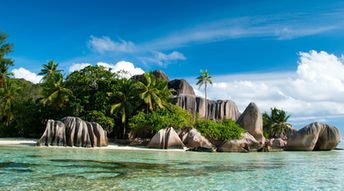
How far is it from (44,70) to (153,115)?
1983 cm

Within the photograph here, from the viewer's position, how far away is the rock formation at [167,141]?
30.7 m

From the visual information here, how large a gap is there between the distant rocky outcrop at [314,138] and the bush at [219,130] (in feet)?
17.2

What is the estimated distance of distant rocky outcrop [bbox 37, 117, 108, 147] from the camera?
29.3 m

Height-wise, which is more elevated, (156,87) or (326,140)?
(156,87)

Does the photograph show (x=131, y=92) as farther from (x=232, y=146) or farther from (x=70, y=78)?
(x=232, y=146)

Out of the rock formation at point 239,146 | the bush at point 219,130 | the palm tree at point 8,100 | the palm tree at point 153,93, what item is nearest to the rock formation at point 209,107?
the palm tree at point 153,93

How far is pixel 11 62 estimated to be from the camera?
44250mm

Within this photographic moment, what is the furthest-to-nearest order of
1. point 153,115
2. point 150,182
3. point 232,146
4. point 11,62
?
point 11,62 < point 153,115 < point 232,146 < point 150,182

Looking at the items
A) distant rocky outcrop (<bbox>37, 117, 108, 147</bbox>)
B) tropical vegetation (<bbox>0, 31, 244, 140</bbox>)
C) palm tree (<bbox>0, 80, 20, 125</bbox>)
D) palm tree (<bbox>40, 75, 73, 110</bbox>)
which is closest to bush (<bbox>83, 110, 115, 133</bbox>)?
tropical vegetation (<bbox>0, 31, 244, 140</bbox>)

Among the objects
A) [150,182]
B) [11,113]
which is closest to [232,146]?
[150,182]

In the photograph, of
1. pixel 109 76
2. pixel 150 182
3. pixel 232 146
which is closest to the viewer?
pixel 150 182

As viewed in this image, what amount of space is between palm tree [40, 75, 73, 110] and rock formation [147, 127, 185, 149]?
11.7 meters

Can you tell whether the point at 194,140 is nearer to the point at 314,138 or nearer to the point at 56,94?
the point at 314,138

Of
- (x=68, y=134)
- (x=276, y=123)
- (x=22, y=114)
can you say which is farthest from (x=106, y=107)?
(x=276, y=123)
